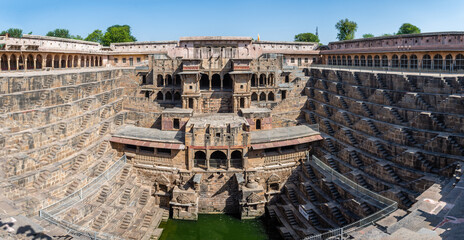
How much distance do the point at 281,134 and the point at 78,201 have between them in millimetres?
17661

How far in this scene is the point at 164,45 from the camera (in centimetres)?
5500

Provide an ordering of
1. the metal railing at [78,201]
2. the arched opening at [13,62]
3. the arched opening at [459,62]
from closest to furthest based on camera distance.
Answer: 1. the metal railing at [78,201]
2. the arched opening at [459,62]
3. the arched opening at [13,62]

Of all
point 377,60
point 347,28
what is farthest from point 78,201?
point 347,28

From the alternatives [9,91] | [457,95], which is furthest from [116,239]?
[457,95]

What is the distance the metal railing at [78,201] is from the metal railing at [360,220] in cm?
1221

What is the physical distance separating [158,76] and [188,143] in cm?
1440

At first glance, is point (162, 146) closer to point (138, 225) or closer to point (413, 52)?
point (138, 225)

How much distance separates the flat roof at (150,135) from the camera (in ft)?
96.6

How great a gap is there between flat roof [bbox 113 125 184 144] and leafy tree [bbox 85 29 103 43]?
196 feet

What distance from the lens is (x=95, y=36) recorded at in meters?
84.0

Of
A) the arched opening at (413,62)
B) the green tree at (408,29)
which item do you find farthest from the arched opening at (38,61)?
the green tree at (408,29)

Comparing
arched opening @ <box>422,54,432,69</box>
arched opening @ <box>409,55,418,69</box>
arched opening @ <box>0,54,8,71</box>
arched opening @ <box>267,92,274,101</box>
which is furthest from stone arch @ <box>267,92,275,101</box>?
arched opening @ <box>0,54,8,71</box>

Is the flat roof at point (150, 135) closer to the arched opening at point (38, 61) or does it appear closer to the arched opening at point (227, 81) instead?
the arched opening at point (227, 81)

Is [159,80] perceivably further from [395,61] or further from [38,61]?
[395,61]
